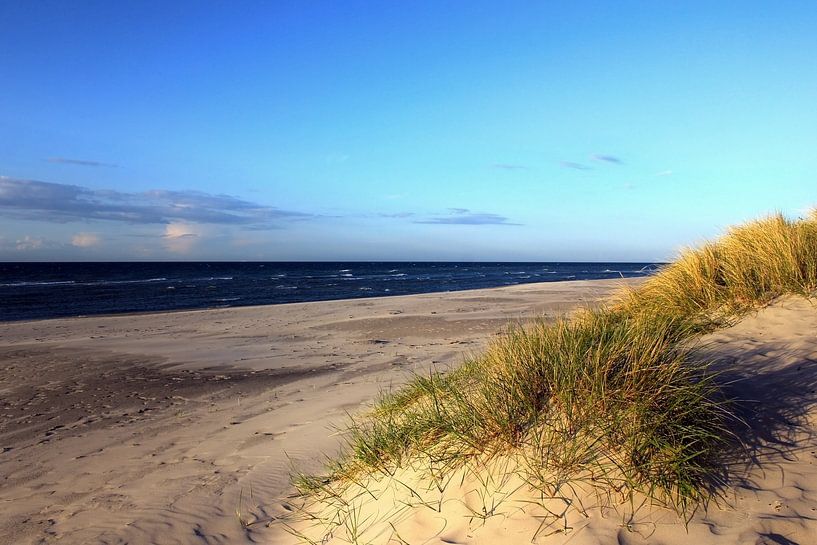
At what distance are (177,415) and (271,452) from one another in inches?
97.9

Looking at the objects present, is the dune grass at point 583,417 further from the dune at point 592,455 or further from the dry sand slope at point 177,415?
the dry sand slope at point 177,415

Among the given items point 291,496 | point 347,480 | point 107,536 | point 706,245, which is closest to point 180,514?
point 107,536

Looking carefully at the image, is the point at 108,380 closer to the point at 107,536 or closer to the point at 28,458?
the point at 28,458

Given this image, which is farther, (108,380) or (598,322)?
(108,380)

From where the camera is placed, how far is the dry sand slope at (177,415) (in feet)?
15.4

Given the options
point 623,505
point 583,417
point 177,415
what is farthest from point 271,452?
point 623,505

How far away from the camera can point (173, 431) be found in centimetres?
702

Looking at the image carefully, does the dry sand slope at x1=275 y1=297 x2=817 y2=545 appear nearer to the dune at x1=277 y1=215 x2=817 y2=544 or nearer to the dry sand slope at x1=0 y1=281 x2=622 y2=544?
the dune at x1=277 y1=215 x2=817 y2=544

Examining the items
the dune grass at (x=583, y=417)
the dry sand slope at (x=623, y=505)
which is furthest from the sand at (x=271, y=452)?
the dune grass at (x=583, y=417)

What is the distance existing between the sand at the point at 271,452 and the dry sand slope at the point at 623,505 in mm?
12

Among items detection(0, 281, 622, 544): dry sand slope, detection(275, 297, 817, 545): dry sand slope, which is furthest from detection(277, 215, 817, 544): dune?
detection(0, 281, 622, 544): dry sand slope

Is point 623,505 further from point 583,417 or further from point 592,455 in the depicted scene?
point 583,417

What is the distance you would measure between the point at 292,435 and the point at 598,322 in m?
3.84

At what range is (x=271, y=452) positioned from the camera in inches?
238
